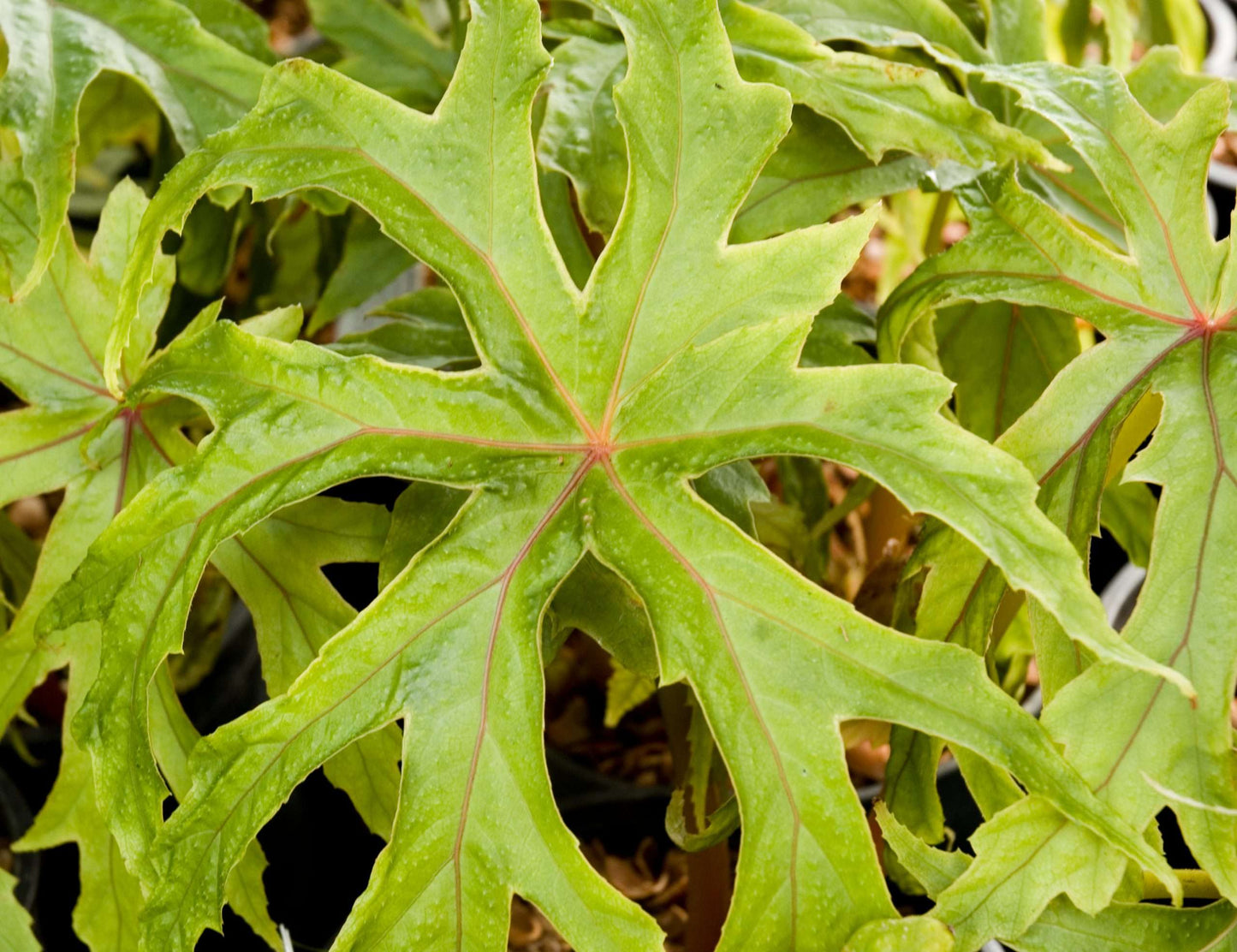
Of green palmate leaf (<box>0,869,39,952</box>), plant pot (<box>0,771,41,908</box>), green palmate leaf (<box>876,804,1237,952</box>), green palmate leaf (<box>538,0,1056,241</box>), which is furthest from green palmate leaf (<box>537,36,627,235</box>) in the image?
plant pot (<box>0,771,41,908</box>)

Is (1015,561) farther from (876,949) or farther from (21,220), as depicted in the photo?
(21,220)

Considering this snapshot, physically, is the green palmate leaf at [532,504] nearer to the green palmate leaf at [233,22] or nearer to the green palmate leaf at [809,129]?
the green palmate leaf at [809,129]

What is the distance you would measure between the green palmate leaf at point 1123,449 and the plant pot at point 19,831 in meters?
0.66

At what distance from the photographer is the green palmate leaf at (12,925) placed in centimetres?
66

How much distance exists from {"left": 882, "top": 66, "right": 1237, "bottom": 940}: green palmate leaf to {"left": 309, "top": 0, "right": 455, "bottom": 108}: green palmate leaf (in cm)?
43

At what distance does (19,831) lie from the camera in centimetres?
89

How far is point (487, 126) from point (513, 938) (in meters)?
0.69

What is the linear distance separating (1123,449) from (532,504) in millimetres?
309

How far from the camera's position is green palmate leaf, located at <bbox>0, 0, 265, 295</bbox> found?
63 centimetres

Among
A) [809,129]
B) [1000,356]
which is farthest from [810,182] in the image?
[1000,356]

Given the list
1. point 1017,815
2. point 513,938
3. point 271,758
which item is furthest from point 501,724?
point 513,938

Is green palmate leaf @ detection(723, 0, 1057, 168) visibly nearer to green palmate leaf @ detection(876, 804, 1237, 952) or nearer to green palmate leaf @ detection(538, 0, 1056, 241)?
green palmate leaf @ detection(538, 0, 1056, 241)

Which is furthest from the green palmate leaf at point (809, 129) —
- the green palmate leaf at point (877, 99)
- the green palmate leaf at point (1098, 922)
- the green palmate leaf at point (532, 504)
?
the green palmate leaf at point (1098, 922)

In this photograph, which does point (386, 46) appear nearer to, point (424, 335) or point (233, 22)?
point (233, 22)
